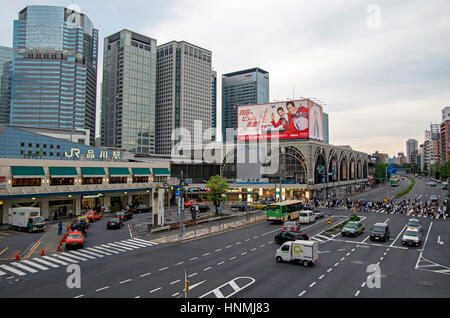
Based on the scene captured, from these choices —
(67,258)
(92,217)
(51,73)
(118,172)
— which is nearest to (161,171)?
(118,172)

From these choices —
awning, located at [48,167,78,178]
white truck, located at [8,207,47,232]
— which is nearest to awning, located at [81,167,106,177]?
awning, located at [48,167,78,178]

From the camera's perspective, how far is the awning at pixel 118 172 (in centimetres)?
6242

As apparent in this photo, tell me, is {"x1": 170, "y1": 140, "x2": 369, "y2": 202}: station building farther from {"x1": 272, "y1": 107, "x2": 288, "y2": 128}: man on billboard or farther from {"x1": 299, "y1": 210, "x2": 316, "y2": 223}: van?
{"x1": 299, "y1": 210, "x2": 316, "y2": 223}: van

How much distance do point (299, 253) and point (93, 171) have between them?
157 feet

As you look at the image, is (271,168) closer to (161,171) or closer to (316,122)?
(316,122)

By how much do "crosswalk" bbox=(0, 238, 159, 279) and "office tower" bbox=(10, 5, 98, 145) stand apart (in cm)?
15520

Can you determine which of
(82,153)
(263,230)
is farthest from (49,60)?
(263,230)

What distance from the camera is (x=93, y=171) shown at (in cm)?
5866

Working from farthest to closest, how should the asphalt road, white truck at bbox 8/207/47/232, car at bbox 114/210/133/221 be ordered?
car at bbox 114/210/133/221, white truck at bbox 8/207/47/232, the asphalt road

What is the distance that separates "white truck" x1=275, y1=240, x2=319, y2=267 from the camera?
22.8 metres

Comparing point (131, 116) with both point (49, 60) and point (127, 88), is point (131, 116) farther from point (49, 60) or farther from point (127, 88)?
point (49, 60)

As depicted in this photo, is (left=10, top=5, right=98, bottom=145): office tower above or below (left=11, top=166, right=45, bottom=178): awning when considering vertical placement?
above

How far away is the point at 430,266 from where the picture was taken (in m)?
23.2

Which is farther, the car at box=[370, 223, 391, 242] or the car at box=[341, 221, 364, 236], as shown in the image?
the car at box=[341, 221, 364, 236]
